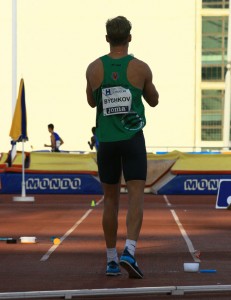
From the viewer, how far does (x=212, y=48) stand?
70750mm

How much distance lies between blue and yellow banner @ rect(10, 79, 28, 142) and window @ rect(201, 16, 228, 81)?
139ft

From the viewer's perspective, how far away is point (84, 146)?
6631 cm

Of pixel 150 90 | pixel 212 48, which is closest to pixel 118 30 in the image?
pixel 150 90

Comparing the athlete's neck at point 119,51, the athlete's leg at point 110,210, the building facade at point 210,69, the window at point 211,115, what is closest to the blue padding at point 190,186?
the athlete's leg at point 110,210

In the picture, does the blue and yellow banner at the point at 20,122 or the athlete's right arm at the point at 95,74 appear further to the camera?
the blue and yellow banner at the point at 20,122

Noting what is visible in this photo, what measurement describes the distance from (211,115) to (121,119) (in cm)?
6209

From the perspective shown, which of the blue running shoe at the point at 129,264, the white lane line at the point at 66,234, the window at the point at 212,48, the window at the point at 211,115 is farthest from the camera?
the window at the point at 211,115

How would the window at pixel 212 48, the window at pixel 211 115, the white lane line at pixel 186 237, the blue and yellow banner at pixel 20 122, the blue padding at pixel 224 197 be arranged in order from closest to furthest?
the white lane line at pixel 186 237 → the blue padding at pixel 224 197 → the blue and yellow banner at pixel 20 122 → the window at pixel 212 48 → the window at pixel 211 115

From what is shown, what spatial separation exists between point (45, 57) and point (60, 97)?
2.34 metres

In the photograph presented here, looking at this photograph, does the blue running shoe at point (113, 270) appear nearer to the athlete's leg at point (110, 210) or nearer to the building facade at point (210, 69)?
the athlete's leg at point (110, 210)

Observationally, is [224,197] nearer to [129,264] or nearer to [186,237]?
[186,237]

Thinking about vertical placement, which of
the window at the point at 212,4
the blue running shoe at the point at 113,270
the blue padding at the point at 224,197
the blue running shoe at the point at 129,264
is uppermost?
the window at the point at 212,4

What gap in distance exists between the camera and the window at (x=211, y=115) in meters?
70.1

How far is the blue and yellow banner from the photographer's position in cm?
2734
